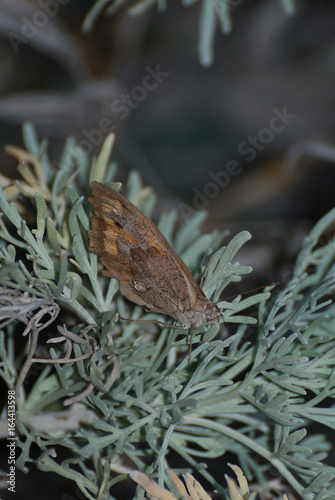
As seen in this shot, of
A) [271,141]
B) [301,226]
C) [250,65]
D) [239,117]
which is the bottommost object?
[301,226]

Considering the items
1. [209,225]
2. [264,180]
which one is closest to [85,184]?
[209,225]

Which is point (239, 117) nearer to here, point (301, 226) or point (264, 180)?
point (264, 180)

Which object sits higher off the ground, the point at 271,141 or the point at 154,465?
the point at 271,141

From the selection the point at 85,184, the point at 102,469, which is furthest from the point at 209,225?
the point at 102,469

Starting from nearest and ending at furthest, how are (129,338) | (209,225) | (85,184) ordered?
(129,338)
(85,184)
(209,225)

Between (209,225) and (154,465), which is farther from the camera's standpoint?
(209,225)

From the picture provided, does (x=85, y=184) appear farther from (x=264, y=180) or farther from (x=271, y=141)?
(x=271, y=141)

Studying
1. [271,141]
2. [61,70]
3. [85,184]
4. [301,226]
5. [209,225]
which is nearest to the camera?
[85,184]
